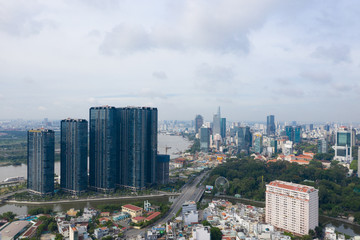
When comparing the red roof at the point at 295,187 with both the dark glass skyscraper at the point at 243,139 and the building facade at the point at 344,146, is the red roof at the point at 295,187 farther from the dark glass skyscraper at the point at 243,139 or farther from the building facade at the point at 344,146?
the dark glass skyscraper at the point at 243,139

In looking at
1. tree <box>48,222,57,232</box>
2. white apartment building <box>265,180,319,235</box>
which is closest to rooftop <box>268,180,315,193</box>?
white apartment building <box>265,180,319,235</box>

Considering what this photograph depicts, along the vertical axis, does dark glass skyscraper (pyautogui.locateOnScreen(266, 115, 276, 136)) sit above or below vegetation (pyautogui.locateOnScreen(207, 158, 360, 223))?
above

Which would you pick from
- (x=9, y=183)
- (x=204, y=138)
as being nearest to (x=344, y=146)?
(x=204, y=138)

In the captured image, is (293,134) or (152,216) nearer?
(152,216)

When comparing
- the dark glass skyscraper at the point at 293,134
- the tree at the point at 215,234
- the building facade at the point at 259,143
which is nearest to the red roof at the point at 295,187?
the tree at the point at 215,234

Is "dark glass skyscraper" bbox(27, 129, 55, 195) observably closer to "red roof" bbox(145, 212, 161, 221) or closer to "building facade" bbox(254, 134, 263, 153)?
"red roof" bbox(145, 212, 161, 221)

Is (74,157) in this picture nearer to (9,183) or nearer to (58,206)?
(58,206)
